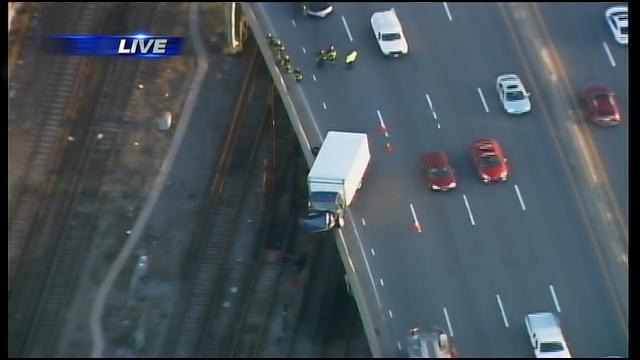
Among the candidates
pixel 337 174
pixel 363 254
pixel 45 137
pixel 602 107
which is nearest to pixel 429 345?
pixel 363 254

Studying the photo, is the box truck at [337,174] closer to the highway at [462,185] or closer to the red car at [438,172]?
the highway at [462,185]

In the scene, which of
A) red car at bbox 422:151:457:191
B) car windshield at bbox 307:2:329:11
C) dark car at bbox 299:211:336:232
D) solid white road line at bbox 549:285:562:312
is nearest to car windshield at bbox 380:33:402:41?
car windshield at bbox 307:2:329:11

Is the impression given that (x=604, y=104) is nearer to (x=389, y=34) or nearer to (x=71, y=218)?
(x=389, y=34)

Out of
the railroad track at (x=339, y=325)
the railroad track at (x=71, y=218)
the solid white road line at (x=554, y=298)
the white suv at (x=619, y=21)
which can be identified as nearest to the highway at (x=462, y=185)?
the solid white road line at (x=554, y=298)

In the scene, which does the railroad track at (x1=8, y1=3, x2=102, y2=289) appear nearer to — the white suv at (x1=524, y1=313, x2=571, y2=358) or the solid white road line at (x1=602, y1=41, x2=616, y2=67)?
the white suv at (x1=524, y1=313, x2=571, y2=358)

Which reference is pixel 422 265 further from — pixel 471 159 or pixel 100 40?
pixel 100 40

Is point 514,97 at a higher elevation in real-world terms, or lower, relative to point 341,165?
lower
